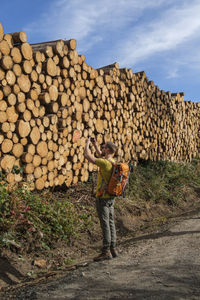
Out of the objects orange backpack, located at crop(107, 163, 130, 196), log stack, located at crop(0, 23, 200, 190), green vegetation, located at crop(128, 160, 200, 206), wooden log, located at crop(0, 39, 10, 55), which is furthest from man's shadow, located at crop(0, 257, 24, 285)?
green vegetation, located at crop(128, 160, 200, 206)

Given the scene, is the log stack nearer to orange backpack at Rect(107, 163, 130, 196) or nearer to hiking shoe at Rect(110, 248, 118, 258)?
orange backpack at Rect(107, 163, 130, 196)

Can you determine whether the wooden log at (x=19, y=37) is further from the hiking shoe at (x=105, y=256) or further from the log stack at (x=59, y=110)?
the hiking shoe at (x=105, y=256)

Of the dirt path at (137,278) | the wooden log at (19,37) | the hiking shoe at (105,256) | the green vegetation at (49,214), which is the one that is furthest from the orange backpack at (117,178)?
the wooden log at (19,37)

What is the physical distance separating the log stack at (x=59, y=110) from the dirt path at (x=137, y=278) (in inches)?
91.1

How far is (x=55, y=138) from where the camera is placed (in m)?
6.36

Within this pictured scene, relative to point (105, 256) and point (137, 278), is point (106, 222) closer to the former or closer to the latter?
point (105, 256)

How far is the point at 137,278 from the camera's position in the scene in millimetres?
A: 3320

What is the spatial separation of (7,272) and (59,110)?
345cm

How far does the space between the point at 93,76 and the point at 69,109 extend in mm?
1435

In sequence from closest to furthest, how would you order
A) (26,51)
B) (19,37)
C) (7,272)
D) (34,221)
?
(7,272)
(34,221)
(19,37)
(26,51)

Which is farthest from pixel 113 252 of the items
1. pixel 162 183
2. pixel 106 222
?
pixel 162 183

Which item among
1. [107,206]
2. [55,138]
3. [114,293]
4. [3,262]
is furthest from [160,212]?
[114,293]

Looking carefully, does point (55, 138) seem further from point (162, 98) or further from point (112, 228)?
point (162, 98)

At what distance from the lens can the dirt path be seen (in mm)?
2945
